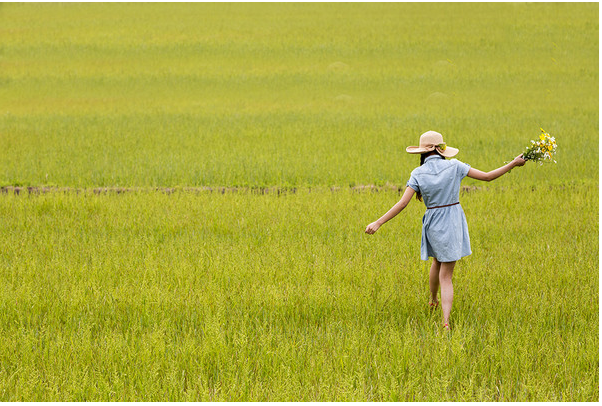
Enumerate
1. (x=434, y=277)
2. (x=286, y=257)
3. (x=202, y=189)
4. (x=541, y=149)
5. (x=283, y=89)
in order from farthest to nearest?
(x=283, y=89), (x=202, y=189), (x=286, y=257), (x=434, y=277), (x=541, y=149)

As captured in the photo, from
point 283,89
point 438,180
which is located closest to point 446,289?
point 438,180

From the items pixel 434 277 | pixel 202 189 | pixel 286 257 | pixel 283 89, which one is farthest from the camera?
pixel 283 89

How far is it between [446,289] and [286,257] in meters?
1.83

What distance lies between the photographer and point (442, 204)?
3.86 m

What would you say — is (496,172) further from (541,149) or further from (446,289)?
(446,289)

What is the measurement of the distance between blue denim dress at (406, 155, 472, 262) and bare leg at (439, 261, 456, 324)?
0.10 metres

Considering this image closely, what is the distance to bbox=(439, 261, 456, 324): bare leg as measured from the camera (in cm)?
376

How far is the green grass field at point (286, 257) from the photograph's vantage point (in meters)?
3.25

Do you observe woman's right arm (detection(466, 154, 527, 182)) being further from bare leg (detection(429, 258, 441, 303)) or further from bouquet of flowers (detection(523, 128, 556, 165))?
bare leg (detection(429, 258, 441, 303))

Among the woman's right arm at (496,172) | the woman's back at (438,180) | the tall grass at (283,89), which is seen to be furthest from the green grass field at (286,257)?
the woman's right arm at (496,172)

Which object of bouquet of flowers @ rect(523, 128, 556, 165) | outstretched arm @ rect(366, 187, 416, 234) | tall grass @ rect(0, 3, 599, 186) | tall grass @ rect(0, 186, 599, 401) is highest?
tall grass @ rect(0, 3, 599, 186)

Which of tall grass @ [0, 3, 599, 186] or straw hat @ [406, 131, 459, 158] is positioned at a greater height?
tall grass @ [0, 3, 599, 186]

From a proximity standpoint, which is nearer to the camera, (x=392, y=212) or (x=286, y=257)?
(x=392, y=212)

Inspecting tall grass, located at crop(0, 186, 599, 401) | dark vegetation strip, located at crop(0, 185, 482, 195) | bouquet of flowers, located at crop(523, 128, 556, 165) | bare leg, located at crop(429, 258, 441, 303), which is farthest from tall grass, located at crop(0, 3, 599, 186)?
bouquet of flowers, located at crop(523, 128, 556, 165)
